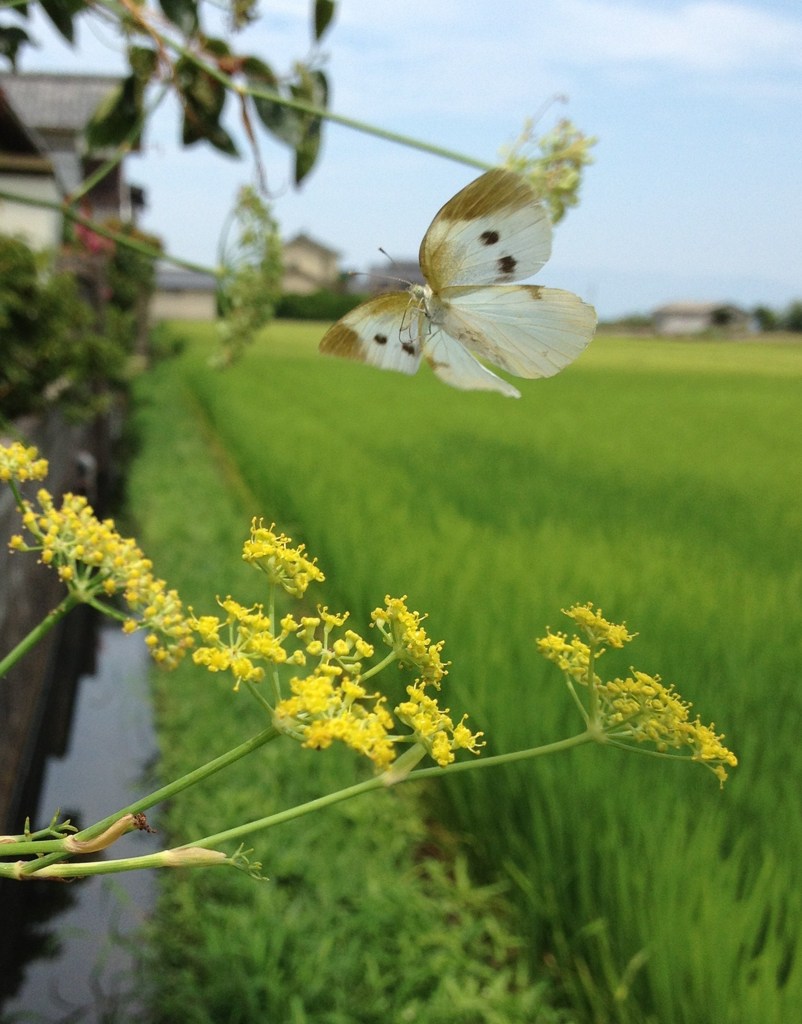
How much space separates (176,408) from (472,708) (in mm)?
7524

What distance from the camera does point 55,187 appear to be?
5.05 metres

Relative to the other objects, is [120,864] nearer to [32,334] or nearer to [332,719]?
[332,719]

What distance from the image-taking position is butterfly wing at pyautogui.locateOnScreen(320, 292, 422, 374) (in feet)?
0.89

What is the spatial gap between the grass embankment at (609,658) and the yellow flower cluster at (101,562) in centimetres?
86

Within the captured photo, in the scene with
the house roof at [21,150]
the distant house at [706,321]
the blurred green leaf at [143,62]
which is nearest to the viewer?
the blurred green leaf at [143,62]

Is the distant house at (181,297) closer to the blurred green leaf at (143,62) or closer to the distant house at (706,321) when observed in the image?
the distant house at (706,321)

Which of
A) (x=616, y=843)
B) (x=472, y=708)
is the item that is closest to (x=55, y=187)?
(x=472, y=708)

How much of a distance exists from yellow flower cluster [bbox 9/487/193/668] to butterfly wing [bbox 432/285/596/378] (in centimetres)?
28

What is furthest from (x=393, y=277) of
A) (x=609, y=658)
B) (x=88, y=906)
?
(x=88, y=906)

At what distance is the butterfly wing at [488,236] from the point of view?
0.82 feet

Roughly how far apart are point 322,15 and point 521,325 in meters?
0.68

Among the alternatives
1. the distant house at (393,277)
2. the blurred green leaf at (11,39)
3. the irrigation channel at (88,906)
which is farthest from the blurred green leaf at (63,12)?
the irrigation channel at (88,906)

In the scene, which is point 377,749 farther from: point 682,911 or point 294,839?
point 294,839

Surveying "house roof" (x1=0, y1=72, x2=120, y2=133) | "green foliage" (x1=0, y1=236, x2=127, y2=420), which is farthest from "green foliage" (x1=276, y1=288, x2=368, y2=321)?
"house roof" (x1=0, y1=72, x2=120, y2=133)
